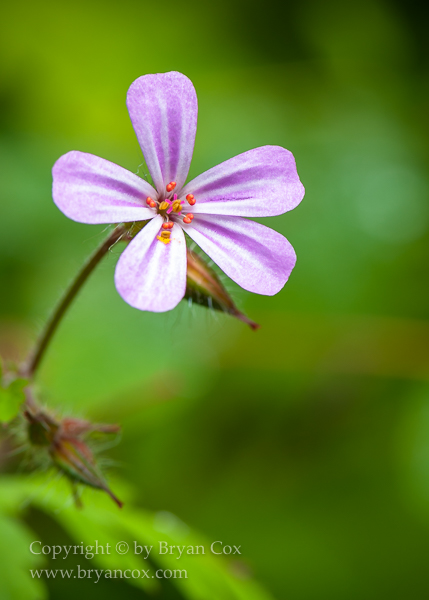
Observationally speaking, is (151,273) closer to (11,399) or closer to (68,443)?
(11,399)

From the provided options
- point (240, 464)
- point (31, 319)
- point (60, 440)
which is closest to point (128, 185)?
point (60, 440)

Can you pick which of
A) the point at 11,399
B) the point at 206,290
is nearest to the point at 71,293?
the point at 11,399

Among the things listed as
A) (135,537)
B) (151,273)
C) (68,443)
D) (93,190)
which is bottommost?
(135,537)

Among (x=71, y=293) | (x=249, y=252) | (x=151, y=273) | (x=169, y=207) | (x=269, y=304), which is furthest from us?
(x=269, y=304)

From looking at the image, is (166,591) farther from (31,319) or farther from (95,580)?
(31,319)

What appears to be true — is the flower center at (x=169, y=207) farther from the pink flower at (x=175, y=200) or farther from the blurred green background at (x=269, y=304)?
the blurred green background at (x=269, y=304)

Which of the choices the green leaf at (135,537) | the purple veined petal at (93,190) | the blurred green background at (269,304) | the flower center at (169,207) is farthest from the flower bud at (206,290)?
the blurred green background at (269,304)
